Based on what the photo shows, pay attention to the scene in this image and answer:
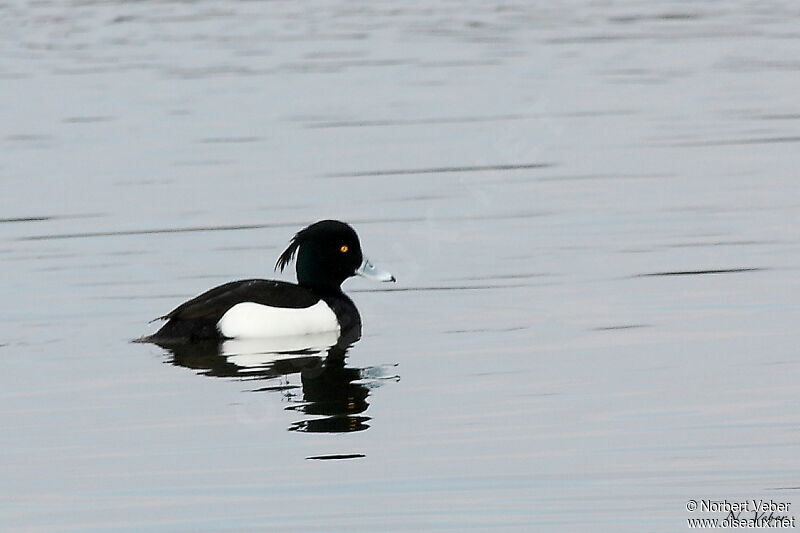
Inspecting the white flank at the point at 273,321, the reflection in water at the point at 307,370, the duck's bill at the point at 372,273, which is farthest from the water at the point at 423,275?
the white flank at the point at 273,321

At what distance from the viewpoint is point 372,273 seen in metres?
12.9

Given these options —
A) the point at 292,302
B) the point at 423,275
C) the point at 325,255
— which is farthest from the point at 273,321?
the point at 423,275

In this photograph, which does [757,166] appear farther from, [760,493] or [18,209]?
[760,493]

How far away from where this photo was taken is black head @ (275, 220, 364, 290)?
1281 cm

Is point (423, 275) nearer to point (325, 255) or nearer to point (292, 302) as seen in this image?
point (325, 255)

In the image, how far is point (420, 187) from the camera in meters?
17.1

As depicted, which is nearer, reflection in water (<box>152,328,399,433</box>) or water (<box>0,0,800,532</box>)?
water (<box>0,0,800,532</box>)

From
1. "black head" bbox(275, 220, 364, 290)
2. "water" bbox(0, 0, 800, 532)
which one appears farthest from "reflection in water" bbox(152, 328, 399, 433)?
"black head" bbox(275, 220, 364, 290)

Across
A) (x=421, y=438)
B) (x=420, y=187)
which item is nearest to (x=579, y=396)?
(x=421, y=438)

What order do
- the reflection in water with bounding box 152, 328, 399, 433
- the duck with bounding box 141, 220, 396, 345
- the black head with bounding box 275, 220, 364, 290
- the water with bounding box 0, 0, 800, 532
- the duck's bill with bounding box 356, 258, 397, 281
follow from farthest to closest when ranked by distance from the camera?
the duck's bill with bounding box 356, 258, 397, 281 < the black head with bounding box 275, 220, 364, 290 < the duck with bounding box 141, 220, 396, 345 < the reflection in water with bounding box 152, 328, 399, 433 < the water with bounding box 0, 0, 800, 532

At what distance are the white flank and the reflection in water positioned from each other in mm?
50

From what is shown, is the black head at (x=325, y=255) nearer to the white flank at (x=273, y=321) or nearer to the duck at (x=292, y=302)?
the duck at (x=292, y=302)

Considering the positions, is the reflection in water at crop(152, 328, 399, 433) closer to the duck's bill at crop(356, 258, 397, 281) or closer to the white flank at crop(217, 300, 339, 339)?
the white flank at crop(217, 300, 339, 339)

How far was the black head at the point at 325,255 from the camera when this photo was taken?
42.0ft
